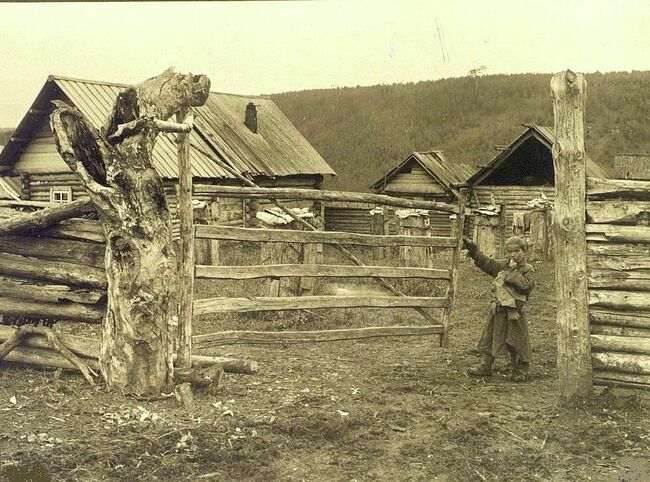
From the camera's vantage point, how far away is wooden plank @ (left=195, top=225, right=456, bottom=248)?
555 cm

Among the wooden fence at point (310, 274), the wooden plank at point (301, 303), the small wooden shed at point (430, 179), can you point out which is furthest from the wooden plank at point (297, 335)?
the small wooden shed at point (430, 179)

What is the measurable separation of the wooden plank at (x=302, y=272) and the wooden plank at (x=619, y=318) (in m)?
2.19

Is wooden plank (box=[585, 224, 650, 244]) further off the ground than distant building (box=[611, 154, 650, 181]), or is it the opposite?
distant building (box=[611, 154, 650, 181])

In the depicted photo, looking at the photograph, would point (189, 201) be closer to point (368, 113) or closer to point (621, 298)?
point (621, 298)

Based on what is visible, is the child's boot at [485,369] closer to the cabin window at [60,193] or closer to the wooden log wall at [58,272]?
the wooden log wall at [58,272]

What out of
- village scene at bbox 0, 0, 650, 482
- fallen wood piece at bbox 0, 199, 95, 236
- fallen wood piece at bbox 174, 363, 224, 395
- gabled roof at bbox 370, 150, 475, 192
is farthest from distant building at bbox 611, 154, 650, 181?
fallen wood piece at bbox 0, 199, 95, 236

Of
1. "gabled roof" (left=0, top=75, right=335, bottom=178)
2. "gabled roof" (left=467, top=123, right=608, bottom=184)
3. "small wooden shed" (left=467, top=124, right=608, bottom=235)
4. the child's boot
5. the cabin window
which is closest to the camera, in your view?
the child's boot

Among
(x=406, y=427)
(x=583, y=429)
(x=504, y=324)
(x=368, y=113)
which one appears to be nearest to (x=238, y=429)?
(x=406, y=427)

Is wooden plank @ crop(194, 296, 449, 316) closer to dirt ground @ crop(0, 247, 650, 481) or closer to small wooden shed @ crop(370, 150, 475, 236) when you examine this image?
dirt ground @ crop(0, 247, 650, 481)

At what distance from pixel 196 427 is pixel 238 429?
27 centimetres

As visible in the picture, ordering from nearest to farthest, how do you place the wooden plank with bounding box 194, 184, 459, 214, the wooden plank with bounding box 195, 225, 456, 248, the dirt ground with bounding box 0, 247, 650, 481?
the dirt ground with bounding box 0, 247, 650, 481 → the wooden plank with bounding box 195, 225, 456, 248 → the wooden plank with bounding box 194, 184, 459, 214

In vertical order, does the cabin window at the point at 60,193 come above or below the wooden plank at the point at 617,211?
above

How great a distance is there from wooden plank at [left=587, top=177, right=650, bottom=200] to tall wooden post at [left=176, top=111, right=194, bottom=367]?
308 centimetres

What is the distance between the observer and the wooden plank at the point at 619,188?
470 centimetres
